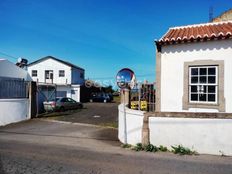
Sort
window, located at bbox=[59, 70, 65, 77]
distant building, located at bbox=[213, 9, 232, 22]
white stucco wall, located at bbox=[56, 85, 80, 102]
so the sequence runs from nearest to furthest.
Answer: distant building, located at bbox=[213, 9, 232, 22] → white stucco wall, located at bbox=[56, 85, 80, 102] → window, located at bbox=[59, 70, 65, 77]

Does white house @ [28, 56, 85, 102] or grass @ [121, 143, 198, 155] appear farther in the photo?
white house @ [28, 56, 85, 102]

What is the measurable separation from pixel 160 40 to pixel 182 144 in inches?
186

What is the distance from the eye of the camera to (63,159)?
23.7 feet

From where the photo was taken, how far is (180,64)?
1062 centimetres

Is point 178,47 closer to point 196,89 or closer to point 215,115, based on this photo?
point 196,89

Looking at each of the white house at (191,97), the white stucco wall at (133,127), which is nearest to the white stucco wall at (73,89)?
the white house at (191,97)

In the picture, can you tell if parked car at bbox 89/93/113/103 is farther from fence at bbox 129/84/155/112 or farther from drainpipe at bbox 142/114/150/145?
drainpipe at bbox 142/114/150/145

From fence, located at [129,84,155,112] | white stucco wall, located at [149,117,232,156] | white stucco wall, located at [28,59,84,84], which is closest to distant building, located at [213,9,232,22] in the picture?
fence, located at [129,84,155,112]

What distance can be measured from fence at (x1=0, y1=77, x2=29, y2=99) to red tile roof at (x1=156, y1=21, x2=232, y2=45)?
10.5 metres

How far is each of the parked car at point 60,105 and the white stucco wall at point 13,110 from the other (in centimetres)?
Answer: 485

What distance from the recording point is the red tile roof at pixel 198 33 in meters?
9.83

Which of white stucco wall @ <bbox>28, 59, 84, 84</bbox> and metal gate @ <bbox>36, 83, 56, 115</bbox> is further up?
white stucco wall @ <bbox>28, 59, 84, 84</bbox>

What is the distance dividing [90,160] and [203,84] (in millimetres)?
5777

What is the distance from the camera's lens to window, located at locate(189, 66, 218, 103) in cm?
1003
